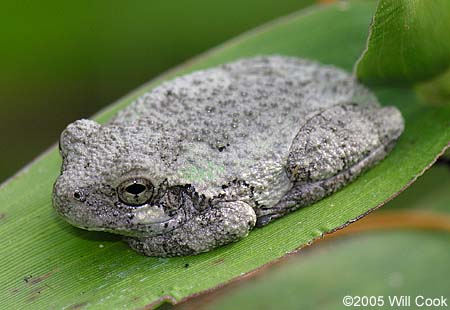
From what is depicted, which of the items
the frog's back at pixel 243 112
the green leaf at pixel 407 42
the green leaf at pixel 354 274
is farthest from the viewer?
the green leaf at pixel 354 274

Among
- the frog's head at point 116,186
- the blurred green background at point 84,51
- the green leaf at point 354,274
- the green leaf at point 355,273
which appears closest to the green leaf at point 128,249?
the frog's head at point 116,186

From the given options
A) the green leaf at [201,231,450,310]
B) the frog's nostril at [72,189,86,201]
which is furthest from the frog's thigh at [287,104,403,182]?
the frog's nostril at [72,189,86,201]

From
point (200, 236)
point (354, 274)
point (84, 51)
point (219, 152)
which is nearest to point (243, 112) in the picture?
point (219, 152)

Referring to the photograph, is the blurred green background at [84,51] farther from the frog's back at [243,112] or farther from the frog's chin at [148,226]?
the frog's chin at [148,226]

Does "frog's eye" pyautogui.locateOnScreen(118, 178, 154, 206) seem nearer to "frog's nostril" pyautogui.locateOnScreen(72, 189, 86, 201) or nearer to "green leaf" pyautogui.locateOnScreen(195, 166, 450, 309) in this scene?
"frog's nostril" pyautogui.locateOnScreen(72, 189, 86, 201)

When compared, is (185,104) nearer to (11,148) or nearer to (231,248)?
(231,248)

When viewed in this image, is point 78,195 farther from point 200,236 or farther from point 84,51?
point 84,51
